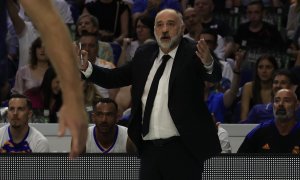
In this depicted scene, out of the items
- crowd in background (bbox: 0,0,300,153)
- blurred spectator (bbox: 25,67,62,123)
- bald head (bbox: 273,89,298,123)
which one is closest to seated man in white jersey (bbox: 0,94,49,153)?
crowd in background (bbox: 0,0,300,153)

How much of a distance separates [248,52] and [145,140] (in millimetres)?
5355

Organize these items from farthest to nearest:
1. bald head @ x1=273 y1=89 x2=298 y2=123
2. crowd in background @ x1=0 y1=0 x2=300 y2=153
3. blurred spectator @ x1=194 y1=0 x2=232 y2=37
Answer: blurred spectator @ x1=194 y1=0 x2=232 y2=37 < crowd in background @ x1=0 y1=0 x2=300 y2=153 < bald head @ x1=273 y1=89 x2=298 y2=123

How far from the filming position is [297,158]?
6.87 metres

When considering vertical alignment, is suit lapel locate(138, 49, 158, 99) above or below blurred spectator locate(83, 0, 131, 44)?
below

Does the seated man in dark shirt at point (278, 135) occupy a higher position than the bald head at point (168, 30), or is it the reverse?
the bald head at point (168, 30)

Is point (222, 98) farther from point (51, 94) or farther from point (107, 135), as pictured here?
point (107, 135)

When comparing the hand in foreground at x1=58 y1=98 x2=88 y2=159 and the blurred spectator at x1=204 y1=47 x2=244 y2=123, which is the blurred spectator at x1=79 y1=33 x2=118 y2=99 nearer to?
the blurred spectator at x1=204 y1=47 x2=244 y2=123

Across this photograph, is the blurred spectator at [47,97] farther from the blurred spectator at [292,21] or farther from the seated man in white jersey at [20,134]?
the blurred spectator at [292,21]

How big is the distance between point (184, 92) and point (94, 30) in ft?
15.0

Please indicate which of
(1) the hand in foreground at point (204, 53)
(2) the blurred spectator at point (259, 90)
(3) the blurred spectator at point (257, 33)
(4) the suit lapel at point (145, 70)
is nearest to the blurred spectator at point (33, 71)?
(2) the blurred spectator at point (259, 90)

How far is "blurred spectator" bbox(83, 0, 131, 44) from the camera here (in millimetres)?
11992

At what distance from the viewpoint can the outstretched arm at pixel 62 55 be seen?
6.54ft

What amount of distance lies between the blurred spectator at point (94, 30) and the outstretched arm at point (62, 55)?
836cm

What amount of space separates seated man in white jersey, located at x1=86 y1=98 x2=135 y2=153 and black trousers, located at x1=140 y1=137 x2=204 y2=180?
1.52m
